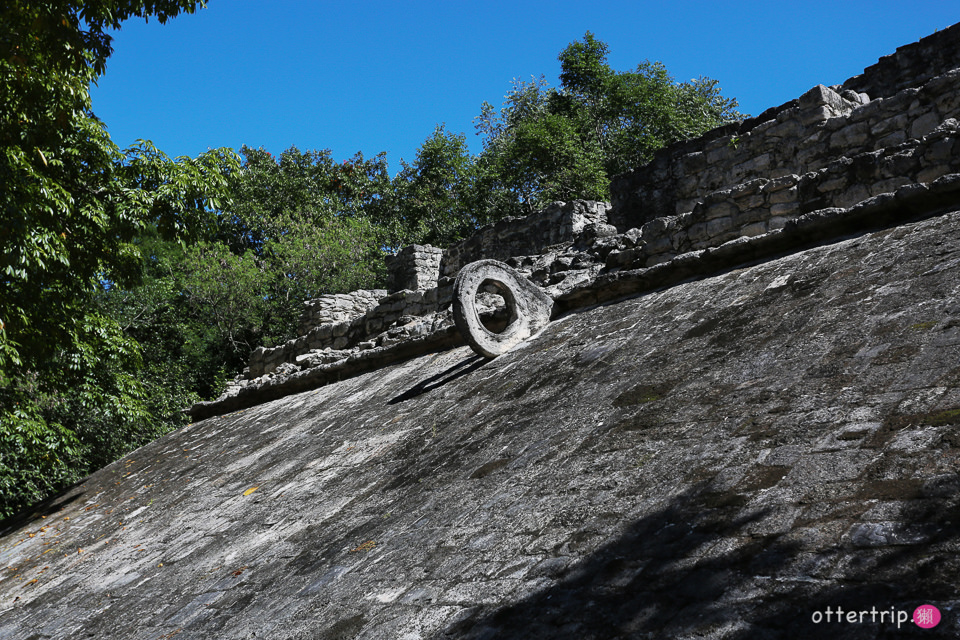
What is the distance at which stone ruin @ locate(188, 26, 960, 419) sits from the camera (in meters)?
4.94

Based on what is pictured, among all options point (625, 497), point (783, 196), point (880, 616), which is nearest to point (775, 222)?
point (783, 196)

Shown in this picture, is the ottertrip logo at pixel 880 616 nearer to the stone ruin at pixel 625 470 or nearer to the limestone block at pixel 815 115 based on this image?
the stone ruin at pixel 625 470

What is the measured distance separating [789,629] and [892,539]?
35 centimetres

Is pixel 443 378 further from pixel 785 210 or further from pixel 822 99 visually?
pixel 822 99

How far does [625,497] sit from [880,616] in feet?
3.45

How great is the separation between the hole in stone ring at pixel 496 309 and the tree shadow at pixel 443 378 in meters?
0.28

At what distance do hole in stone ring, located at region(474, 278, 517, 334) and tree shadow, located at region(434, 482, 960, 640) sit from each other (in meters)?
3.58

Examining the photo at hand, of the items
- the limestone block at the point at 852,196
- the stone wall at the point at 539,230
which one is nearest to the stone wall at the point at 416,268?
the stone wall at the point at 539,230

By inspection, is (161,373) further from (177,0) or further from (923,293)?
(923,293)

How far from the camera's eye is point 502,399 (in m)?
4.58

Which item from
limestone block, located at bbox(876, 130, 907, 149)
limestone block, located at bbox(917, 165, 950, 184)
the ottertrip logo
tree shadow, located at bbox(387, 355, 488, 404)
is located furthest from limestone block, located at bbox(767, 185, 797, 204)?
the ottertrip logo

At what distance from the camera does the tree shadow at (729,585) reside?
1.57m

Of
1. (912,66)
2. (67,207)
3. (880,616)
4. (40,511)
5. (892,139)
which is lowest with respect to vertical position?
(880,616)

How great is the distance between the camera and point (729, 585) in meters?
1.80
